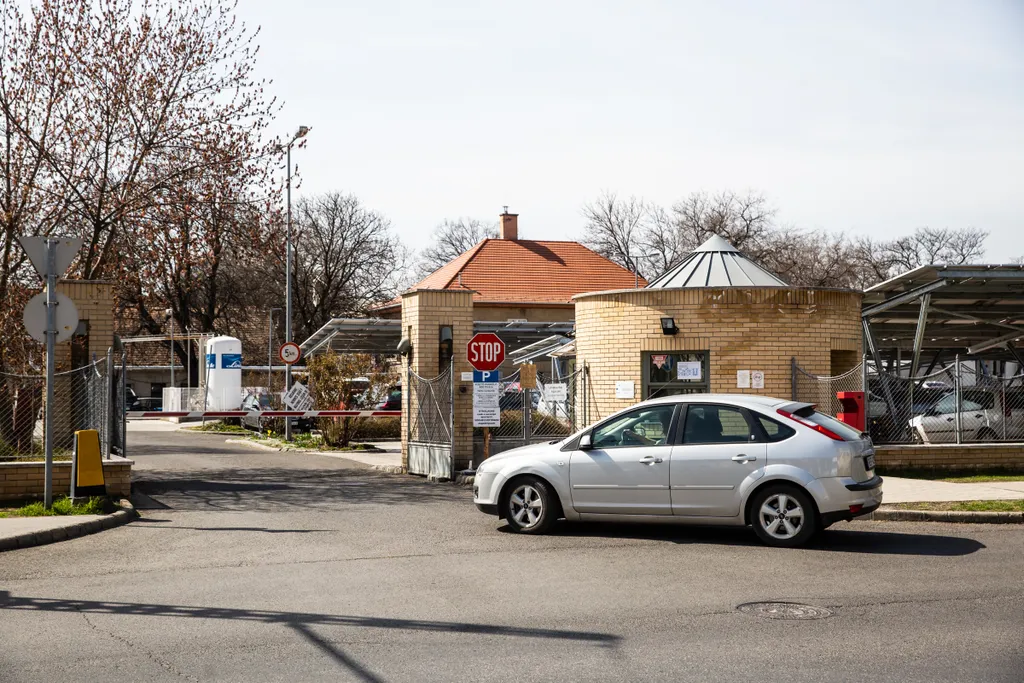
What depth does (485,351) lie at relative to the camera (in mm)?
18656

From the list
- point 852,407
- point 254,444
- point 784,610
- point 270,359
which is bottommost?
point 784,610

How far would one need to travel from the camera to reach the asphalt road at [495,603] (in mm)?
6488

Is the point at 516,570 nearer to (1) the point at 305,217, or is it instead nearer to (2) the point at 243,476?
(2) the point at 243,476

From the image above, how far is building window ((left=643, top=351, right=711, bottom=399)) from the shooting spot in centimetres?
1909

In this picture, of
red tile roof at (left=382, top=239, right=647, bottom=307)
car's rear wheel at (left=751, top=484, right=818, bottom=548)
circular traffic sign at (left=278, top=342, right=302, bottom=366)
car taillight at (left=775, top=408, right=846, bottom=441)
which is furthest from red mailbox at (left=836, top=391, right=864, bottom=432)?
red tile roof at (left=382, top=239, right=647, bottom=307)

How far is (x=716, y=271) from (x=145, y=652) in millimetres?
16660

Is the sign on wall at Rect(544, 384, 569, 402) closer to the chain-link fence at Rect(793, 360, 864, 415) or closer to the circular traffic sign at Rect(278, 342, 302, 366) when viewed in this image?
the chain-link fence at Rect(793, 360, 864, 415)

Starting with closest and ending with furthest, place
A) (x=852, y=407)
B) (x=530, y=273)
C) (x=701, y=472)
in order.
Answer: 1. (x=701, y=472)
2. (x=852, y=407)
3. (x=530, y=273)

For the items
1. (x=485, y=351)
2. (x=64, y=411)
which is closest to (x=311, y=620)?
(x=485, y=351)

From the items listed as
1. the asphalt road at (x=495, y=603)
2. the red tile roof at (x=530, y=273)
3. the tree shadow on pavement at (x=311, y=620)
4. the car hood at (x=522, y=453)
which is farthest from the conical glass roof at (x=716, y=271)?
the red tile roof at (x=530, y=273)

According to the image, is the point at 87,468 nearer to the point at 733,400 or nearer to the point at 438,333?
the point at 438,333

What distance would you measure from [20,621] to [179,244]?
14965 millimetres

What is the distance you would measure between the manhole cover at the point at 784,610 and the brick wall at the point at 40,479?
387 inches

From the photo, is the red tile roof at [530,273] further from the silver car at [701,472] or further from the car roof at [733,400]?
the car roof at [733,400]
